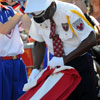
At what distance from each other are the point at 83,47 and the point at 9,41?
1291 mm

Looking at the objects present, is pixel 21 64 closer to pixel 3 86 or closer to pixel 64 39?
pixel 3 86

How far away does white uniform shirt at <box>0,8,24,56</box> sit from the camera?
3350mm

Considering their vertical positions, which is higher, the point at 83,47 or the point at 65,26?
the point at 65,26

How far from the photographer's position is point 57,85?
228cm

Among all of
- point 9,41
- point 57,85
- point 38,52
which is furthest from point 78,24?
point 9,41

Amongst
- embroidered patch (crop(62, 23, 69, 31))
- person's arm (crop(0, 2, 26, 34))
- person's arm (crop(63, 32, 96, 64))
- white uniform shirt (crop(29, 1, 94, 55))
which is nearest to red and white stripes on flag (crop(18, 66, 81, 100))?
person's arm (crop(63, 32, 96, 64))

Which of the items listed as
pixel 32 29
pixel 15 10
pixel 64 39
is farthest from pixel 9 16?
pixel 64 39

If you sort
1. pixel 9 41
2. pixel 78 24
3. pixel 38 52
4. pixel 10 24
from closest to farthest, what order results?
pixel 78 24, pixel 38 52, pixel 10 24, pixel 9 41

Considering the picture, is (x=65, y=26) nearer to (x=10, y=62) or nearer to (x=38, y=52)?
(x=38, y=52)

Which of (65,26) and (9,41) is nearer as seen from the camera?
(65,26)

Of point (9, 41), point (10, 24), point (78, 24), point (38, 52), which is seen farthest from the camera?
point (9, 41)

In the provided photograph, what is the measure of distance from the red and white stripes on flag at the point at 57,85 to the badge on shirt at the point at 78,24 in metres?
0.37

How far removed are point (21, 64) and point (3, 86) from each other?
37cm

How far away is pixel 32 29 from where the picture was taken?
9.36 ft
